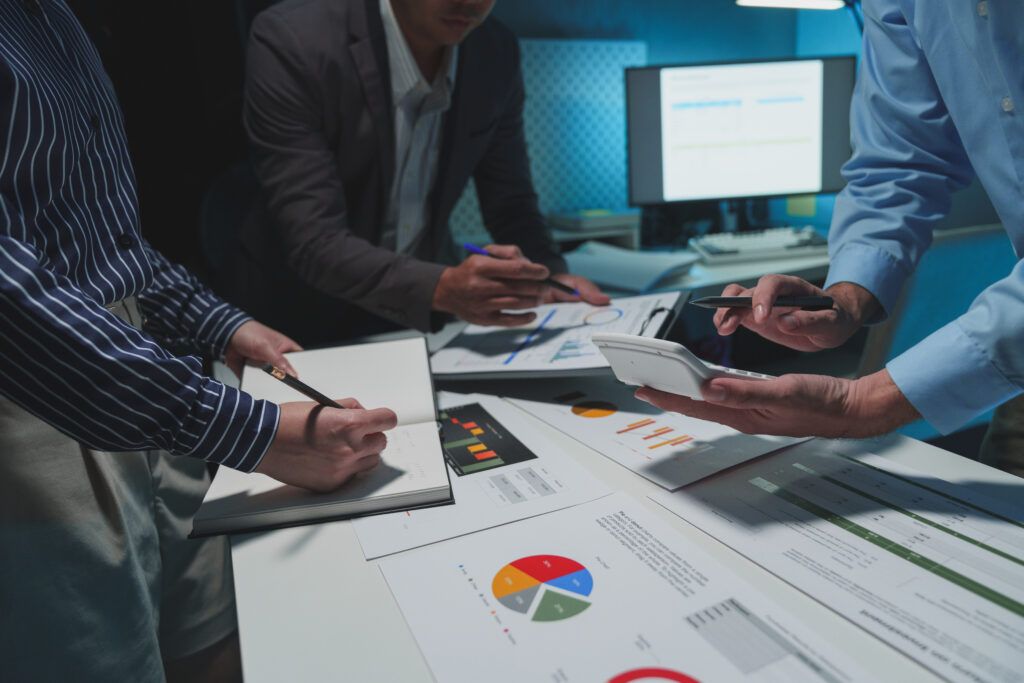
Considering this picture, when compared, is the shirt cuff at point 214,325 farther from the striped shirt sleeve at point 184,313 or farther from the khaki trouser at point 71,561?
the khaki trouser at point 71,561

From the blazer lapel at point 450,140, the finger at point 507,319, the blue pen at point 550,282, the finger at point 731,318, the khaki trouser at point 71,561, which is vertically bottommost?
the khaki trouser at point 71,561

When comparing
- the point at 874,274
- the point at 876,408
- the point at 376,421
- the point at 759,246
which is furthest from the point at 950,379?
the point at 759,246

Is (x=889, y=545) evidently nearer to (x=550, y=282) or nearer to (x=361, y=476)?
(x=361, y=476)

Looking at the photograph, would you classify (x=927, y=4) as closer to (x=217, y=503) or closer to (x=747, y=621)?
(x=747, y=621)

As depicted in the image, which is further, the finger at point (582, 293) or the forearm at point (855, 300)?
the finger at point (582, 293)

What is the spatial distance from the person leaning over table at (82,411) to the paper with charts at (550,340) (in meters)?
0.29

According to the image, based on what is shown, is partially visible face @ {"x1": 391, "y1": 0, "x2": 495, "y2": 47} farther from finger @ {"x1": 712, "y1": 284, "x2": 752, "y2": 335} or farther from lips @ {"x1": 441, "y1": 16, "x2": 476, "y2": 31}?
finger @ {"x1": 712, "y1": 284, "x2": 752, "y2": 335}

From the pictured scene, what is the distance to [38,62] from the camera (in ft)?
2.35

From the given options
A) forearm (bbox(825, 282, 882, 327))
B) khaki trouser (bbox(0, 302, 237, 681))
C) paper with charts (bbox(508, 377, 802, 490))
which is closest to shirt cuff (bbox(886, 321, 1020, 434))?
paper with charts (bbox(508, 377, 802, 490))

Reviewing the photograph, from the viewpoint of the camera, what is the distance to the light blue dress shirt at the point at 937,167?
66 cm

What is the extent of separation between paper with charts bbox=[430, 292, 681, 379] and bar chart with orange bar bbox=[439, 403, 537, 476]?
0.28 feet

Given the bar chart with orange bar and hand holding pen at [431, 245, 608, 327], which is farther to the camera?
hand holding pen at [431, 245, 608, 327]

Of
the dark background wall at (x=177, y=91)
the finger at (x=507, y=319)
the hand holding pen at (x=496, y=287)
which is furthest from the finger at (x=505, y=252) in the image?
the dark background wall at (x=177, y=91)

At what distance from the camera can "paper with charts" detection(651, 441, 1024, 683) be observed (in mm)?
439
